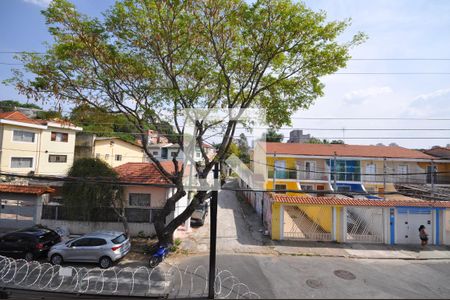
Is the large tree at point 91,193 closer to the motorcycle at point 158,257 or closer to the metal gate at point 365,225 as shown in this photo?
the motorcycle at point 158,257

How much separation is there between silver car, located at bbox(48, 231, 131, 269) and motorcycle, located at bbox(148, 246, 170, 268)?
4.49 feet

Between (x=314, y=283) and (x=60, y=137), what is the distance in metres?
24.9

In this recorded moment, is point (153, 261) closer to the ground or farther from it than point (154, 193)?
closer to the ground

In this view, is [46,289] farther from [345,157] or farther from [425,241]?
[345,157]

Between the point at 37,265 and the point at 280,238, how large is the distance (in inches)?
440

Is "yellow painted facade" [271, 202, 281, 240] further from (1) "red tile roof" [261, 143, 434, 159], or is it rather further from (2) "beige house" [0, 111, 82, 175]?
(2) "beige house" [0, 111, 82, 175]

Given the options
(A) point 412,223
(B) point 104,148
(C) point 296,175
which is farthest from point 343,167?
(B) point 104,148

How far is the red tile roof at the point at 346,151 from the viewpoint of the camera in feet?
68.8

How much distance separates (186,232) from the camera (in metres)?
13.9

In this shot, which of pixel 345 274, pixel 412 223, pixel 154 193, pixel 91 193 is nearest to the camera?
pixel 345 274

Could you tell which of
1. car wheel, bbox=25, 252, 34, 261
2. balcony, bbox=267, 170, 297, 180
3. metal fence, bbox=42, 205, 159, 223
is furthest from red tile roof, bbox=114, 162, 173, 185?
balcony, bbox=267, 170, 297, 180

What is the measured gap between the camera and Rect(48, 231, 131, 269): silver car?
9.49 meters

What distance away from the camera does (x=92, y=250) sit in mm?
9523

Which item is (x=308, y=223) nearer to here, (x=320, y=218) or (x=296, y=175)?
(x=320, y=218)
